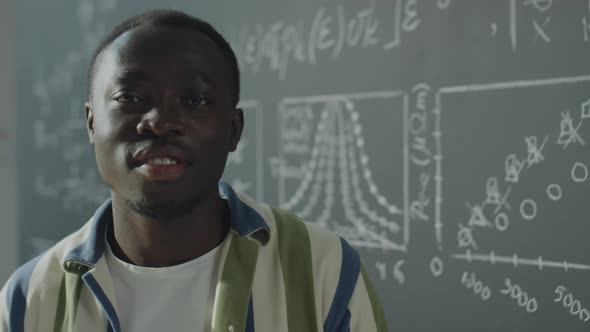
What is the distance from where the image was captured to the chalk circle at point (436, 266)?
6.07ft

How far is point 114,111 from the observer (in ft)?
3.13

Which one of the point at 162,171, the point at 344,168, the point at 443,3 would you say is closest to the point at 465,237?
the point at 344,168

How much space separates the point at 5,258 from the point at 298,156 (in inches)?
83.8

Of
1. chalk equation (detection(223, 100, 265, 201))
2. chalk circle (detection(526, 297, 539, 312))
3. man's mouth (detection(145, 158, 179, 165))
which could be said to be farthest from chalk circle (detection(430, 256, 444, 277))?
man's mouth (detection(145, 158, 179, 165))

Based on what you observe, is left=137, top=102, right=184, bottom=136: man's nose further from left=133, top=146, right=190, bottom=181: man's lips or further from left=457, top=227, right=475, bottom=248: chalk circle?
left=457, top=227, right=475, bottom=248: chalk circle

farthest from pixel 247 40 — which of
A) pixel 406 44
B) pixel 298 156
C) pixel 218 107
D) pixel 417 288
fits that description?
pixel 218 107

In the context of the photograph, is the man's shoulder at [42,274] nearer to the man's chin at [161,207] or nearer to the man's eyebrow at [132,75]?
the man's chin at [161,207]

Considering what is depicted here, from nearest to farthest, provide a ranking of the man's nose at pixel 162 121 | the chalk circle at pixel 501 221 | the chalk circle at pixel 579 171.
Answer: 1. the man's nose at pixel 162 121
2. the chalk circle at pixel 579 171
3. the chalk circle at pixel 501 221

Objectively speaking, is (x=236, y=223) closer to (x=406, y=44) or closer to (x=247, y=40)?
(x=406, y=44)

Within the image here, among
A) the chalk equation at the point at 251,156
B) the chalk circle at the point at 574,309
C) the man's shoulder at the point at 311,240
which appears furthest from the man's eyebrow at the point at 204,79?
the chalk equation at the point at 251,156

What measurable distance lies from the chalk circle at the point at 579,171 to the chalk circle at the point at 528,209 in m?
0.12

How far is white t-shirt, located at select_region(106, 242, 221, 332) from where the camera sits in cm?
95

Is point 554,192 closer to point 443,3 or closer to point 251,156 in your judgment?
point 443,3

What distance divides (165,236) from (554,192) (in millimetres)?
1008
